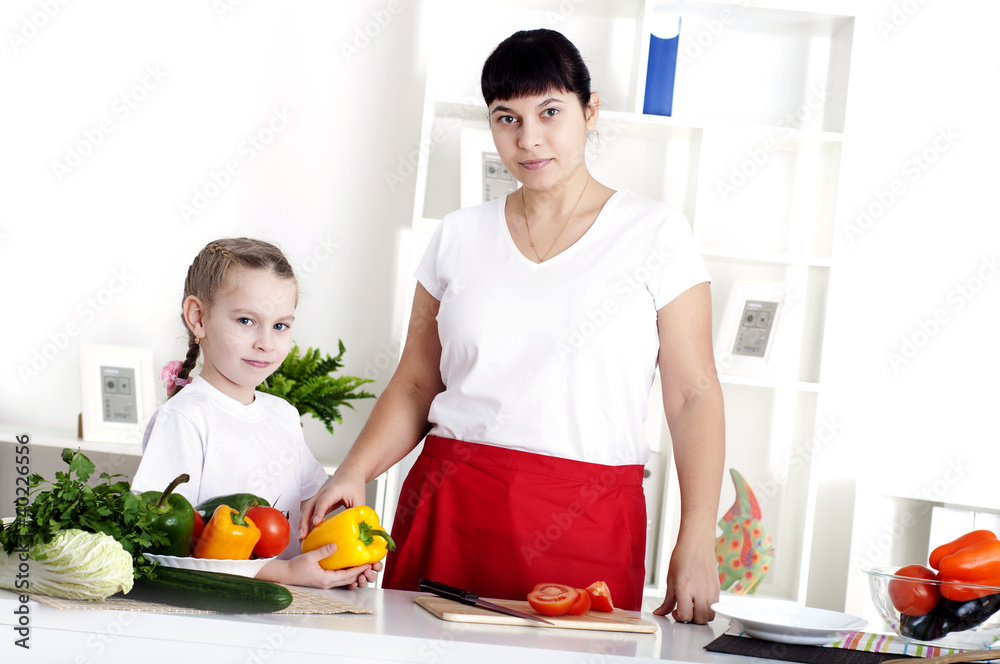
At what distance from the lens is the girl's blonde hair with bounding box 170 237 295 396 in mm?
1530

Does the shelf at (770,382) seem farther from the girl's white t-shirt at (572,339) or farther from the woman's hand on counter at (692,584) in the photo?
the woman's hand on counter at (692,584)

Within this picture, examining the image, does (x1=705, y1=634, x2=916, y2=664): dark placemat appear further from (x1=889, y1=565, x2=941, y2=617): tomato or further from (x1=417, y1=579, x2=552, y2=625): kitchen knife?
(x1=417, y1=579, x2=552, y2=625): kitchen knife

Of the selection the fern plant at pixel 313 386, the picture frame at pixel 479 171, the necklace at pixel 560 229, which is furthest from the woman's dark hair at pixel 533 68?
the fern plant at pixel 313 386

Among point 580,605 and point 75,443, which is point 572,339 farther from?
point 75,443

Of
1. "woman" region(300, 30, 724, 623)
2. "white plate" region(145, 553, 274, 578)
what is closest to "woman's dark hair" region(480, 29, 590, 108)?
"woman" region(300, 30, 724, 623)

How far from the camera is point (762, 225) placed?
2.82 m

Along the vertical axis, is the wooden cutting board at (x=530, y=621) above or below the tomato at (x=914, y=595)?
below

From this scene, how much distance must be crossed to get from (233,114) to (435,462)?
180cm

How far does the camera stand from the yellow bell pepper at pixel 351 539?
3.88 feet

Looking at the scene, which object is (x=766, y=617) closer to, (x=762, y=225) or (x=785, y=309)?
(x=785, y=309)

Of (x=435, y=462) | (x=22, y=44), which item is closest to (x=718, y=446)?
(x=435, y=462)

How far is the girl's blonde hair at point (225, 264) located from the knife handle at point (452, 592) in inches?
25.5

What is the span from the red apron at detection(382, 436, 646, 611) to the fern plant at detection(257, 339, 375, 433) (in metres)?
1.07

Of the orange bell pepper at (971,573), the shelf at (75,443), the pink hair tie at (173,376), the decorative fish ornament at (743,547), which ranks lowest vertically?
the decorative fish ornament at (743,547)
